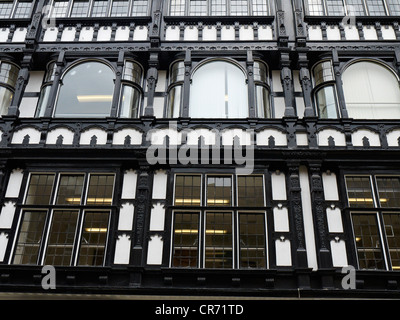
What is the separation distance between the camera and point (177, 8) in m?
18.7

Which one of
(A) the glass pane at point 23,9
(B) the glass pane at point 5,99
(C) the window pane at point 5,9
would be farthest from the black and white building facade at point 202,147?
(C) the window pane at point 5,9

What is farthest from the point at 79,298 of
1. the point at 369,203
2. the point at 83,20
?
the point at 83,20

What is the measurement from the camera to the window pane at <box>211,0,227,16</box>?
60.6ft

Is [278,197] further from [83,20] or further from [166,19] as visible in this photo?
[83,20]

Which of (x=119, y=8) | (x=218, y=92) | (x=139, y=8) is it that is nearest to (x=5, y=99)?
(x=119, y=8)

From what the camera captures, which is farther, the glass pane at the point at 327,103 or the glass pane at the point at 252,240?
the glass pane at the point at 327,103

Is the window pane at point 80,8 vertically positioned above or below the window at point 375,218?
above

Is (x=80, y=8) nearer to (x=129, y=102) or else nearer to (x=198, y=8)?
(x=198, y=8)

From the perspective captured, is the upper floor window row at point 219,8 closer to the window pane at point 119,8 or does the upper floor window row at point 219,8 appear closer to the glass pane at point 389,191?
the window pane at point 119,8

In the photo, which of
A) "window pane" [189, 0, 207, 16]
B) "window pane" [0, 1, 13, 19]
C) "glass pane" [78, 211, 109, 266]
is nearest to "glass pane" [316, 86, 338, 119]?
"window pane" [189, 0, 207, 16]

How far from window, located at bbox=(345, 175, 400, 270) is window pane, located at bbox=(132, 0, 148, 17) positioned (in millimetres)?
10897

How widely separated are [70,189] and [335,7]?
1309cm

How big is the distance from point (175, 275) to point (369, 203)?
6625 millimetres

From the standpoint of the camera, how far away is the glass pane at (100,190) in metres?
14.3
